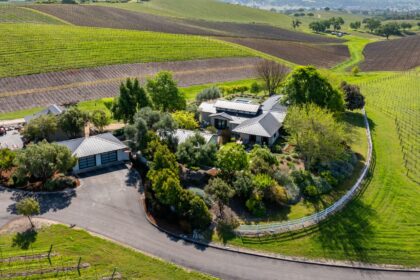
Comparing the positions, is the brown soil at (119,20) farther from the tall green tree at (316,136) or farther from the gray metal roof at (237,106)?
the tall green tree at (316,136)

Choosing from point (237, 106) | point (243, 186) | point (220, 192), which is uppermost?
point (237, 106)

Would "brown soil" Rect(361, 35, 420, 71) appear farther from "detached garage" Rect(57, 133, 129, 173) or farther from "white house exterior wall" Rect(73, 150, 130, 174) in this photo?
"detached garage" Rect(57, 133, 129, 173)

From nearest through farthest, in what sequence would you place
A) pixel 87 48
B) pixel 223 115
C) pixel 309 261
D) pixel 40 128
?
pixel 309 261
pixel 40 128
pixel 223 115
pixel 87 48

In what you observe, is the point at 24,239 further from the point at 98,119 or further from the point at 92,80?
the point at 92,80

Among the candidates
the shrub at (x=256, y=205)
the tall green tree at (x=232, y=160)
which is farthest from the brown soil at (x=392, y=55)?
the shrub at (x=256, y=205)

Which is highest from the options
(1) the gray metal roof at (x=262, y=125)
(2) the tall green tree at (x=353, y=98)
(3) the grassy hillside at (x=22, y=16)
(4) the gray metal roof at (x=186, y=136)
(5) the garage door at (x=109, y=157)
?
(3) the grassy hillside at (x=22, y=16)

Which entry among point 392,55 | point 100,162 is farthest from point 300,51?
point 100,162
